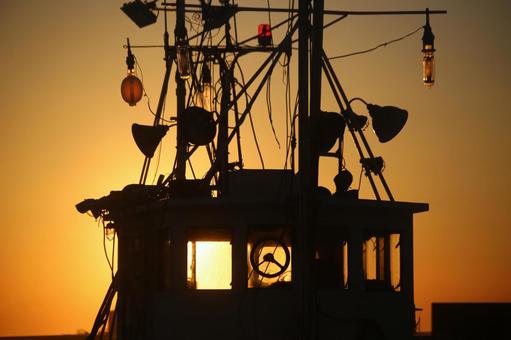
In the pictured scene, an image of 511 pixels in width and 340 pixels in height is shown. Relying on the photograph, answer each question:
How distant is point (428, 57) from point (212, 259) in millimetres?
5511

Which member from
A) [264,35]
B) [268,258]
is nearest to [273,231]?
[268,258]

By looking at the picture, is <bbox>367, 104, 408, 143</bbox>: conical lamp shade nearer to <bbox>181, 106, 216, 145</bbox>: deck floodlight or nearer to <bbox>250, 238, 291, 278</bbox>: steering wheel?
<bbox>181, 106, 216, 145</bbox>: deck floodlight

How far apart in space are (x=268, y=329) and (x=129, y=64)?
7661 mm

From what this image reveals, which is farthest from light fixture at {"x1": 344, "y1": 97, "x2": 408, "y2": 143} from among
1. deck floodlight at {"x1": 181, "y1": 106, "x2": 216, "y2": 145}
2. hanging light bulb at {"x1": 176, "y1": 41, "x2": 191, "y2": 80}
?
hanging light bulb at {"x1": 176, "y1": 41, "x2": 191, "y2": 80}

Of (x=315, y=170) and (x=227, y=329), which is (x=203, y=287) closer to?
(x=227, y=329)

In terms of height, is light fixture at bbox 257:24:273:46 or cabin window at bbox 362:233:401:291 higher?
light fixture at bbox 257:24:273:46

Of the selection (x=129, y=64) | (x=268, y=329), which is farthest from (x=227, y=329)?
(x=129, y=64)

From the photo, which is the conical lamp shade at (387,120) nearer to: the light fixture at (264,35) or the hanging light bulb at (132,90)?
the light fixture at (264,35)

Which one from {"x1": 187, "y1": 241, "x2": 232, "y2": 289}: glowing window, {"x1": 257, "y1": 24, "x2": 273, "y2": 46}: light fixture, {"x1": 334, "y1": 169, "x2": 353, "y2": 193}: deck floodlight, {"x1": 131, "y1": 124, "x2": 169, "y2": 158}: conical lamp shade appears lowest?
{"x1": 187, "y1": 241, "x2": 232, "y2": 289}: glowing window

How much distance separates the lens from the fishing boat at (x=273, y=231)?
73.6 ft

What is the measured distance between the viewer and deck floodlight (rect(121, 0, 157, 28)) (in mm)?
26641

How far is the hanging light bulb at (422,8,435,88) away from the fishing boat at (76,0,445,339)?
26 mm

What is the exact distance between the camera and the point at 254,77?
2516 cm

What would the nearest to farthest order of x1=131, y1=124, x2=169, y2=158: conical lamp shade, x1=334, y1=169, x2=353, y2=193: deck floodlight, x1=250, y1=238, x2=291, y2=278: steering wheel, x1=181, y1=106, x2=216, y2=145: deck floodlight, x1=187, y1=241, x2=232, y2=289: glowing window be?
1. x1=250, y1=238, x2=291, y2=278: steering wheel
2. x1=187, y1=241, x2=232, y2=289: glowing window
3. x1=181, y1=106, x2=216, y2=145: deck floodlight
4. x1=334, y1=169, x2=353, y2=193: deck floodlight
5. x1=131, y1=124, x2=169, y2=158: conical lamp shade
